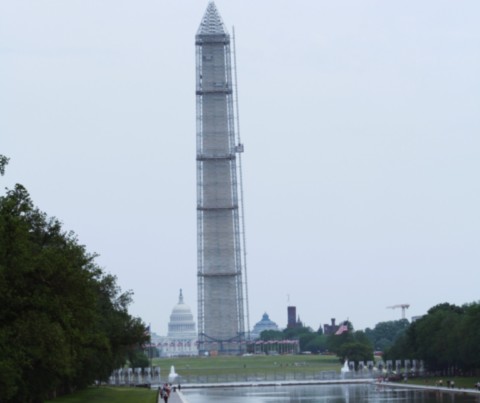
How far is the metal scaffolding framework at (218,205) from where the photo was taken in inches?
5778

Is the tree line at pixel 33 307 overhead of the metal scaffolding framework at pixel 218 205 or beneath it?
beneath

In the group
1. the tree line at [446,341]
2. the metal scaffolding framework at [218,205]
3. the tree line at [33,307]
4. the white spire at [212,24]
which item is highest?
the white spire at [212,24]

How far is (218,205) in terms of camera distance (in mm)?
146125

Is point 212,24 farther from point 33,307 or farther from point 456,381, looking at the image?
point 33,307

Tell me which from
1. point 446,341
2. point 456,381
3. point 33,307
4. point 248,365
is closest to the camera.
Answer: point 33,307

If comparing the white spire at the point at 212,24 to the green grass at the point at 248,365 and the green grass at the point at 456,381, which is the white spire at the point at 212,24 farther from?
the green grass at the point at 456,381

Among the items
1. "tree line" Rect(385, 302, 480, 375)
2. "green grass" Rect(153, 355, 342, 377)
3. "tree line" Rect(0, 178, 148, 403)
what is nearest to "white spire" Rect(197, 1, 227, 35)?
"green grass" Rect(153, 355, 342, 377)

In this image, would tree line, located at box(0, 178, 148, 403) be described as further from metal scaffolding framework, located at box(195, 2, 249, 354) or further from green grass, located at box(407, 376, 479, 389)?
metal scaffolding framework, located at box(195, 2, 249, 354)

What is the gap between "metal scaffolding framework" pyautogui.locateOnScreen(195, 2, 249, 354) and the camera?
147m

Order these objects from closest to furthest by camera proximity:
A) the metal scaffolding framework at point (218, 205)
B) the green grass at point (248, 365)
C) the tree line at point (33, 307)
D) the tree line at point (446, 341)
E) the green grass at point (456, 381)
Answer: the tree line at point (33, 307), the green grass at point (456, 381), the tree line at point (446, 341), the green grass at point (248, 365), the metal scaffolding framework at point (218, 205)

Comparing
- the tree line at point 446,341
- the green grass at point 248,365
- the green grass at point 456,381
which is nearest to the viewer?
the green grass at point 456,381

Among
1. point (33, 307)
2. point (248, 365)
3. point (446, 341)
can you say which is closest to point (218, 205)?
point (248, 365)

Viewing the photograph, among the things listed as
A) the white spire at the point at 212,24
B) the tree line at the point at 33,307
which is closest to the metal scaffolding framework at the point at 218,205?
the white spire at the point at 212,24

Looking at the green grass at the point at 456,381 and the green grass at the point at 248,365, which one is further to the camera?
the green grass at the point at 248,365
